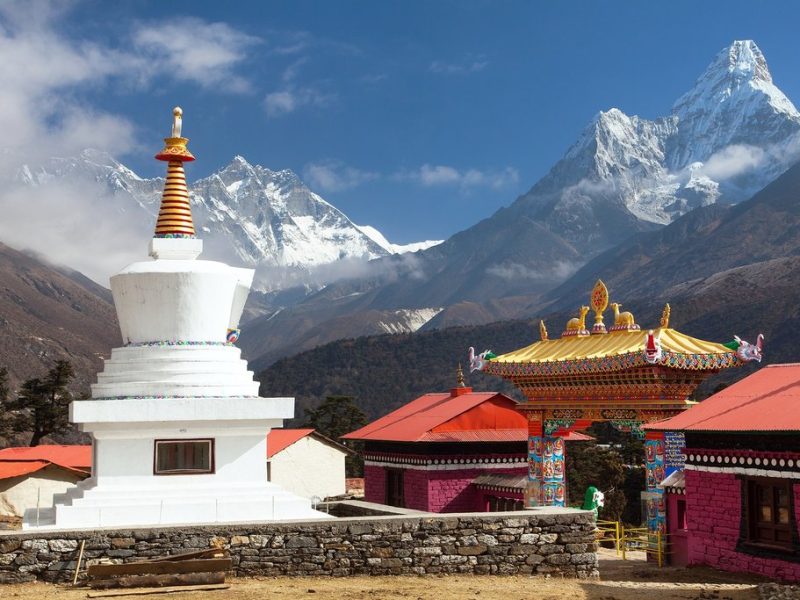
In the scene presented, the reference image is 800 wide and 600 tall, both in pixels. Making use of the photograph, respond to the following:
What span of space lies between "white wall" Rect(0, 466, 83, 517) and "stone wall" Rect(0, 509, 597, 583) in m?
Answer: 17.0

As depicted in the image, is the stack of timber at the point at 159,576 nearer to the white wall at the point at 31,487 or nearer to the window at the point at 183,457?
the window at the point at 183,457

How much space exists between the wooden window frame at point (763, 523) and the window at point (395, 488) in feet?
43.6

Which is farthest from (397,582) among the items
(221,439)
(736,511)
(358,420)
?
(358,420)

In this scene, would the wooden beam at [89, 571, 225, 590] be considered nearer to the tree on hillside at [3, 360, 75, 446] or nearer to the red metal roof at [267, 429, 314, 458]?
the red metal roof at [267, 429, 314, 458]

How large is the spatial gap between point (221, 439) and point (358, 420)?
43038 millimetres

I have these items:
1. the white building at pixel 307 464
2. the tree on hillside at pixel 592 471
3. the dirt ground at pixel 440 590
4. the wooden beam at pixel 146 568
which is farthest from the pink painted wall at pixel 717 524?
the tree on hillside at pixel 592 471

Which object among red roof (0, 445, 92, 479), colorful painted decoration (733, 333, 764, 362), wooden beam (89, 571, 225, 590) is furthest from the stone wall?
red roof (0, 445, 92, 479)

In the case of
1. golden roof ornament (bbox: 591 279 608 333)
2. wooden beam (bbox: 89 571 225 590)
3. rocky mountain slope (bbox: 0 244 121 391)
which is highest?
rocky mountain slope (bbox: 0 244 121 391)

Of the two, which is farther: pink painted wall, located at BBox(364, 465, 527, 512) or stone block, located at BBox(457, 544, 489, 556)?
pink painted wall, located at BBox(364, 465, 527, 512)

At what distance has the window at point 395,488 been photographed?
29312mm

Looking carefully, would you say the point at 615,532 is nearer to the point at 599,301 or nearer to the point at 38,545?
the point at 599,301

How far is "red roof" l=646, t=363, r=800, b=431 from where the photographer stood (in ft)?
55.0

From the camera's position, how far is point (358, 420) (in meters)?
59.3

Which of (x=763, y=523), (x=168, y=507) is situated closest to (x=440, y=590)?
(x=168, y=507)
